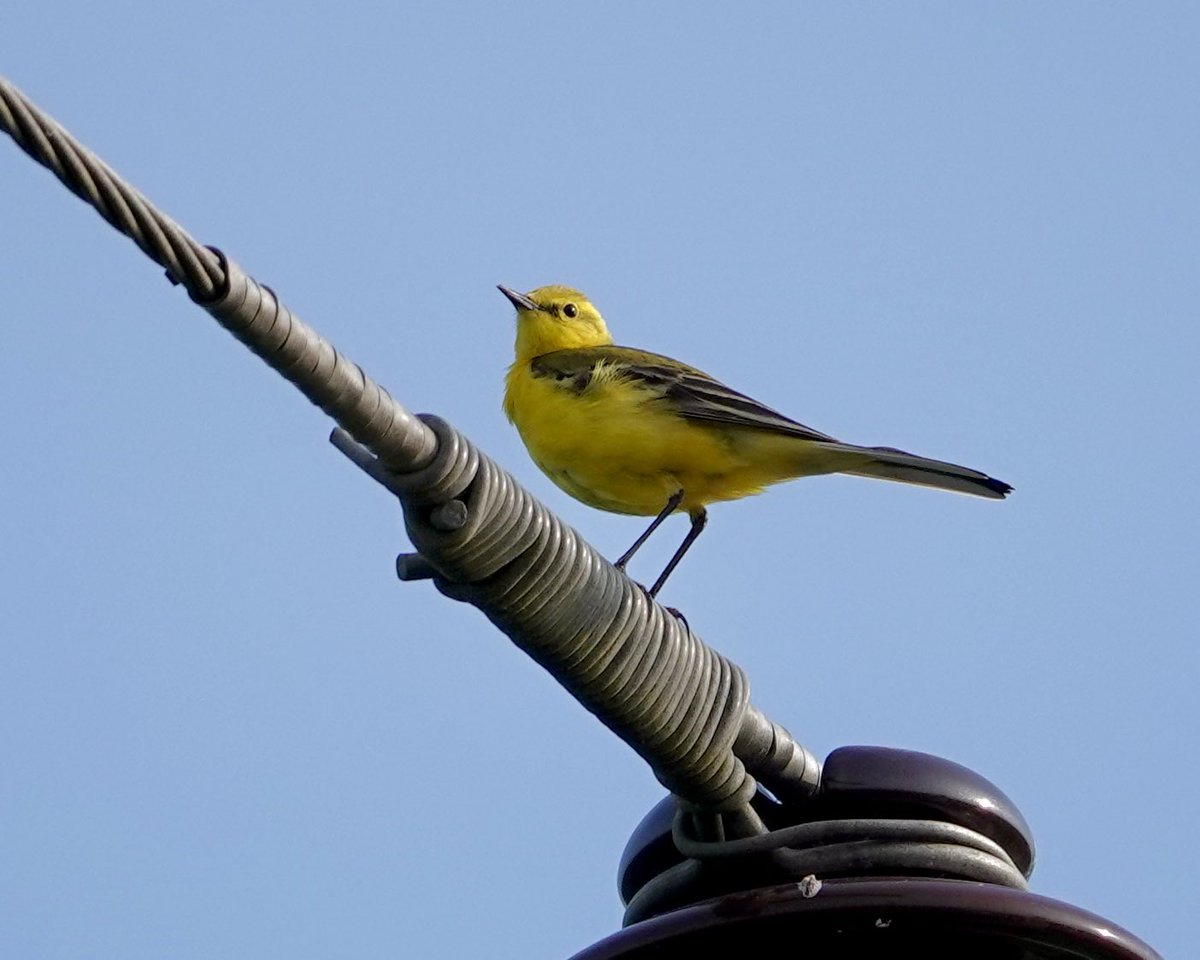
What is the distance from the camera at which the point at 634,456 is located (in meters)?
8.84

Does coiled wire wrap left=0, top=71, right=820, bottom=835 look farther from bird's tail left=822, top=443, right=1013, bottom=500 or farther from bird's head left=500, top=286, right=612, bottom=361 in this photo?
bird's head left=500, top=286, right=612, bottom=361

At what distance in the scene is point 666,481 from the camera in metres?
8.97

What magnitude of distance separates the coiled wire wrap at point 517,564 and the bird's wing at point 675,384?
3.93m

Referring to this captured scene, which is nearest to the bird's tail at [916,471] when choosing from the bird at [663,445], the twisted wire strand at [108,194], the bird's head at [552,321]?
the bird at [663,445]

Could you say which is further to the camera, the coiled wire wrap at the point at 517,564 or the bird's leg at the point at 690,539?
A: the bird's leg at the point at 690,539

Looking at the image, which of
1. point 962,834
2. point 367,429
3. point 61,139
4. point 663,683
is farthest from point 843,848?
point 61,139

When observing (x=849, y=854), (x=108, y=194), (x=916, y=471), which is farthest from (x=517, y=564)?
(x=916, y=471)

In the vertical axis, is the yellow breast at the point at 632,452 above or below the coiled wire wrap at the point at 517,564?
above

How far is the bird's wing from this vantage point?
888 centimetres

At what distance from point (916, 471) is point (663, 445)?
117 cm

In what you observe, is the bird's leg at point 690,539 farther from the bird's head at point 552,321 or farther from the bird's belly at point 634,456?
the bird's head at point 552,321

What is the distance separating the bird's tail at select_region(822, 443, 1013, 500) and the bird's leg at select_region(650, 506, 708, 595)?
686 mm

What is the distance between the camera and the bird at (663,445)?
8844 millimetres

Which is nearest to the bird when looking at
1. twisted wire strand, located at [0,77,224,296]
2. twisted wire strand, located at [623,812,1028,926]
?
twisted wire strand, located at [623,812,1028,926]
